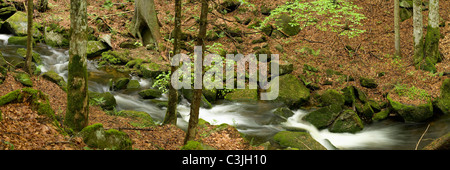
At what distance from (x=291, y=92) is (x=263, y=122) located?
115 inches

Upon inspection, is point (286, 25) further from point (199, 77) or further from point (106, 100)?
point (199, 77)

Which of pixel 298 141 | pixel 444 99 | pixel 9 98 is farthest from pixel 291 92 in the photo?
pixel 9 98

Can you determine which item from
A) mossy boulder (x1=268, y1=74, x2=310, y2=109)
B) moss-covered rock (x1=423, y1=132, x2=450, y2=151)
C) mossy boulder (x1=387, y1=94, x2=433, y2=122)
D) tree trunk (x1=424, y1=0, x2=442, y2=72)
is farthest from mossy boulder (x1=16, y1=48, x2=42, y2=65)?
tree trunk (x1=424, y1=0, x2=442, y2=72)

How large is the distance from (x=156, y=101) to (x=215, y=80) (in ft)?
10.7

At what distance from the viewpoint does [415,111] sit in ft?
39.1

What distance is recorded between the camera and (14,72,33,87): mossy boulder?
9794 mm

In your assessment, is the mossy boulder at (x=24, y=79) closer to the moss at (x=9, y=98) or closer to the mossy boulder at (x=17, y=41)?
the moss at (x=9, y=98)

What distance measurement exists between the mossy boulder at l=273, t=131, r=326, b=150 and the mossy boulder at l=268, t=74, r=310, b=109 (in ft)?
14.8

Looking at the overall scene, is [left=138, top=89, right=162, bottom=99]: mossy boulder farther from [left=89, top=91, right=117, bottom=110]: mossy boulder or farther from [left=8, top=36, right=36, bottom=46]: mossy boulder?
[left=8, top=36, right=36, bottom=46]: mossy boulder

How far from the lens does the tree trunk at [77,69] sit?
5902 mm

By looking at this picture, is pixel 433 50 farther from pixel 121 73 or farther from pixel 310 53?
pixel 121 73

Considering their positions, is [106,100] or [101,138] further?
[106,100]

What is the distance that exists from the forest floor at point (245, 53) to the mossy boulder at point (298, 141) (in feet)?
4.51
